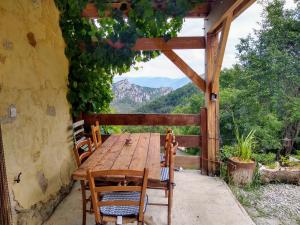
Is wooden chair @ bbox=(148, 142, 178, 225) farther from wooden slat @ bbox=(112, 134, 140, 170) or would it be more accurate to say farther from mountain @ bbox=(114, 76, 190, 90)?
mountain @ bbox=(114, 76, 190, 90)

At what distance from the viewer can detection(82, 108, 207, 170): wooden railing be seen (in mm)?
3877

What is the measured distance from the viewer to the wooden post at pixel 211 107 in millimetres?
3697

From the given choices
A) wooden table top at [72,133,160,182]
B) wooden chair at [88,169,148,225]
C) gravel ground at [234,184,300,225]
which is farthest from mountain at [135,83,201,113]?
wooden chair at [88,169,148,225]

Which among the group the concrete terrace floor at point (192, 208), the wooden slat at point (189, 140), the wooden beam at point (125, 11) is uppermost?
the wooden beam at point (125, 11)

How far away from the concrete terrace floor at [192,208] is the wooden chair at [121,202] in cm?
68

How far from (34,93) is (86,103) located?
143cm

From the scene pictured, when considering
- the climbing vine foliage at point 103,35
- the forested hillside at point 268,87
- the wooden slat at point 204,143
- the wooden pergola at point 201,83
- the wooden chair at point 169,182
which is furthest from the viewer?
the forested hillside at point 268,87

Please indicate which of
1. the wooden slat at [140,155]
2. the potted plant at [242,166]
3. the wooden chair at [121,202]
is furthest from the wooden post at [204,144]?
the wooden chair at [121,202]

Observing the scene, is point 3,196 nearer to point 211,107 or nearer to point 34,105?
point 34,105

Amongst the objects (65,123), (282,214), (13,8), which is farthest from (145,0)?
(282,214)

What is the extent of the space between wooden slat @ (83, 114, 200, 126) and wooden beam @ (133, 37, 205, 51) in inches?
38.8

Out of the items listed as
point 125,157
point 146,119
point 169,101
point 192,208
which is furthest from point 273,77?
point 125,157

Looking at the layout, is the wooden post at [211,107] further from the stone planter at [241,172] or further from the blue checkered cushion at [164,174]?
the blue checkered cushion at [164,174]

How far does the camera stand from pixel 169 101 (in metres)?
6.34
